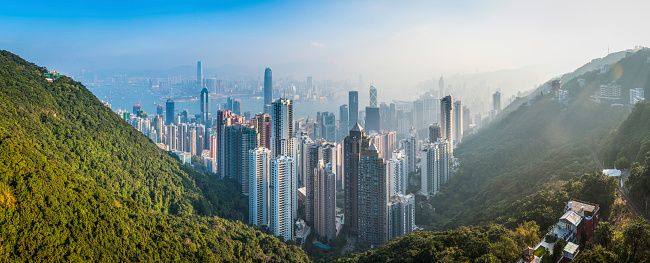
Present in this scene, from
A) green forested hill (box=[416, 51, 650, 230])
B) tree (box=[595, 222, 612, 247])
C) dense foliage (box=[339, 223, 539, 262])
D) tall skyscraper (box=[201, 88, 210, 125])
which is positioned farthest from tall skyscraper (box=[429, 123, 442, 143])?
tall skyscraper (box=[201, 88, 210, 125])

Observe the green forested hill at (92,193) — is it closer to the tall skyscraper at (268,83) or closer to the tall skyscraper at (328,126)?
the tall skyscraper at (328,126)

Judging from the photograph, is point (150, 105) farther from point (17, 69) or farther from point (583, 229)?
point (583, 229)

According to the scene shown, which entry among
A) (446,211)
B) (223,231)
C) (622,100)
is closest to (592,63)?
(622,100)

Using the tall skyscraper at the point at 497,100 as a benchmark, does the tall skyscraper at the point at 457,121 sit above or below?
below

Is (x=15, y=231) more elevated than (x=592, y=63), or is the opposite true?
(x=592, y=63)

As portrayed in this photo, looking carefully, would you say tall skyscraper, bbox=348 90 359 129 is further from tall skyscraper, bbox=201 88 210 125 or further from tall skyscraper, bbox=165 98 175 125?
tall skyscraper, bbox=165 98 175 125

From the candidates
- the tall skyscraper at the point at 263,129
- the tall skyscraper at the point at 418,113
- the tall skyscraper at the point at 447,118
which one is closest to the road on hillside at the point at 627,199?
the tall skyscraper at the point at 263,129
